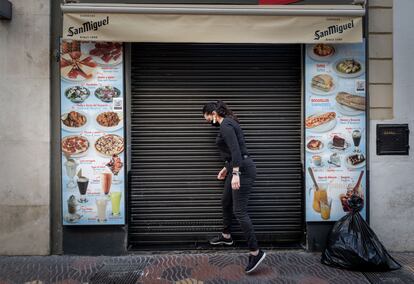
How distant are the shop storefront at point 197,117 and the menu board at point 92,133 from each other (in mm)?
13

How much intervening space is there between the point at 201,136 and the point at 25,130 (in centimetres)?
237

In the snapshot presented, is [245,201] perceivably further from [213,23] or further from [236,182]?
[213,23]

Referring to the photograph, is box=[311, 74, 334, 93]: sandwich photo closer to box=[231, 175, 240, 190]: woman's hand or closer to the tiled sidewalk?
box=[231, 175, 240, 190]: woman's hand

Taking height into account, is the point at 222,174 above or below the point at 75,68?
below

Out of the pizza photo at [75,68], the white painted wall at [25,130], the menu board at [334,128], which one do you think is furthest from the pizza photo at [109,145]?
the menu board at [334,128]

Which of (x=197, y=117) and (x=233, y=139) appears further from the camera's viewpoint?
(x=197, y=117)

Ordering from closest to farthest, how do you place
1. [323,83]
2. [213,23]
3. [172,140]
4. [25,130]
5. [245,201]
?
[245,201], [213,23], [25,130], [323,83], [172,140]

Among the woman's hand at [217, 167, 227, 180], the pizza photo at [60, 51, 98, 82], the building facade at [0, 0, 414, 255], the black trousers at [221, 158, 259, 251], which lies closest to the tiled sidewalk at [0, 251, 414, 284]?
the building facade at [0, 0, 414, 255]

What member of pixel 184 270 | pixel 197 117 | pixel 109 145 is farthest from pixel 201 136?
pixel 184 270

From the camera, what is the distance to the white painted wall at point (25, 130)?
17.5 feet

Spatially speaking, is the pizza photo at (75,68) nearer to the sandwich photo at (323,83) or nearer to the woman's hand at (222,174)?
the woman's hand at (222,174)

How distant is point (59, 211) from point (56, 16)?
2624mm

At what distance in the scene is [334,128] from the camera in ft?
18.0

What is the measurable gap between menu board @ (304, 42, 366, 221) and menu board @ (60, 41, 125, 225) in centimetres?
257
